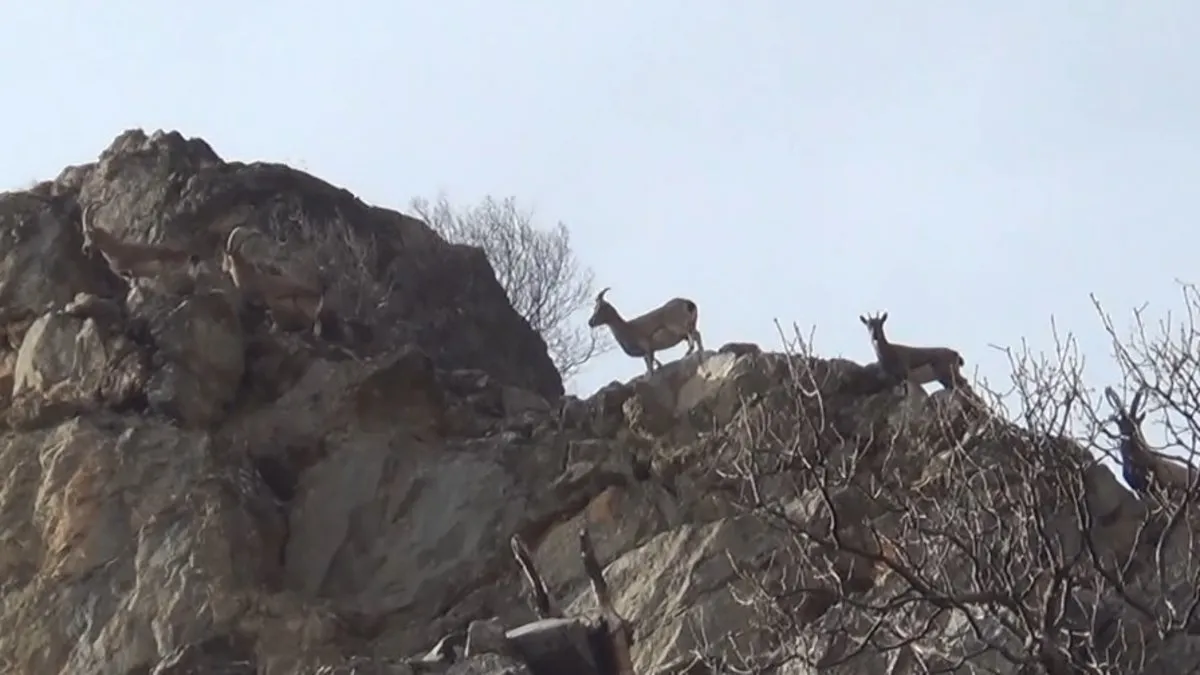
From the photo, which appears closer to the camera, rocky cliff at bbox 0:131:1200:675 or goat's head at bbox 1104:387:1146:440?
goat's head at bbox 1104:387:1146:440

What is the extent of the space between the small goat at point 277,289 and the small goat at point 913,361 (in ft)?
25.4

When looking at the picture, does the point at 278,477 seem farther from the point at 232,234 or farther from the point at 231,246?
the point at 232,234

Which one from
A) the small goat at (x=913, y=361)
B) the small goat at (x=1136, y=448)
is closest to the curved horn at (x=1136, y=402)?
the small goat at (x=1136, y=448)

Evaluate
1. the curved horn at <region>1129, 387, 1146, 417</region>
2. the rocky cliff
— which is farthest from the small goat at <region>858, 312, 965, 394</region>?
the curved horn at <region>1129, 387, 1146, 417</region>

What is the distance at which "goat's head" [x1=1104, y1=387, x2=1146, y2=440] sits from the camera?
46.4 feet

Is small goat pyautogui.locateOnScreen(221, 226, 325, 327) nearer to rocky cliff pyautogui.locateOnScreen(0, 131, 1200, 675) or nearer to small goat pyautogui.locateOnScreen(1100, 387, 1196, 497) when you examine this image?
rocky cliff pyautogui.locateOnScreen(0, 131, 1200, 675)

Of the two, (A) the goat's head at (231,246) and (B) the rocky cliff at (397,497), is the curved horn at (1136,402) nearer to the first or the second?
(B) the rocky cliff at (397,497)

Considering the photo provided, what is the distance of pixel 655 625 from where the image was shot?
1981 cm

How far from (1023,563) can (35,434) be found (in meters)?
12.5

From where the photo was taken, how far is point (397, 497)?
2220 cm

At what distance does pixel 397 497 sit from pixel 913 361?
6.36 meters

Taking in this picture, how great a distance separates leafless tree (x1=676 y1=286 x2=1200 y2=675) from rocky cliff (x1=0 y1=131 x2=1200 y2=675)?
0.07m

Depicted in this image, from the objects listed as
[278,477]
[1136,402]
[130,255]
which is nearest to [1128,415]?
[1136,402]

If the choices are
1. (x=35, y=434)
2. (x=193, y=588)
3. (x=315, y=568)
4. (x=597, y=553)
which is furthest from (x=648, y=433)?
(x=35, y=434)
